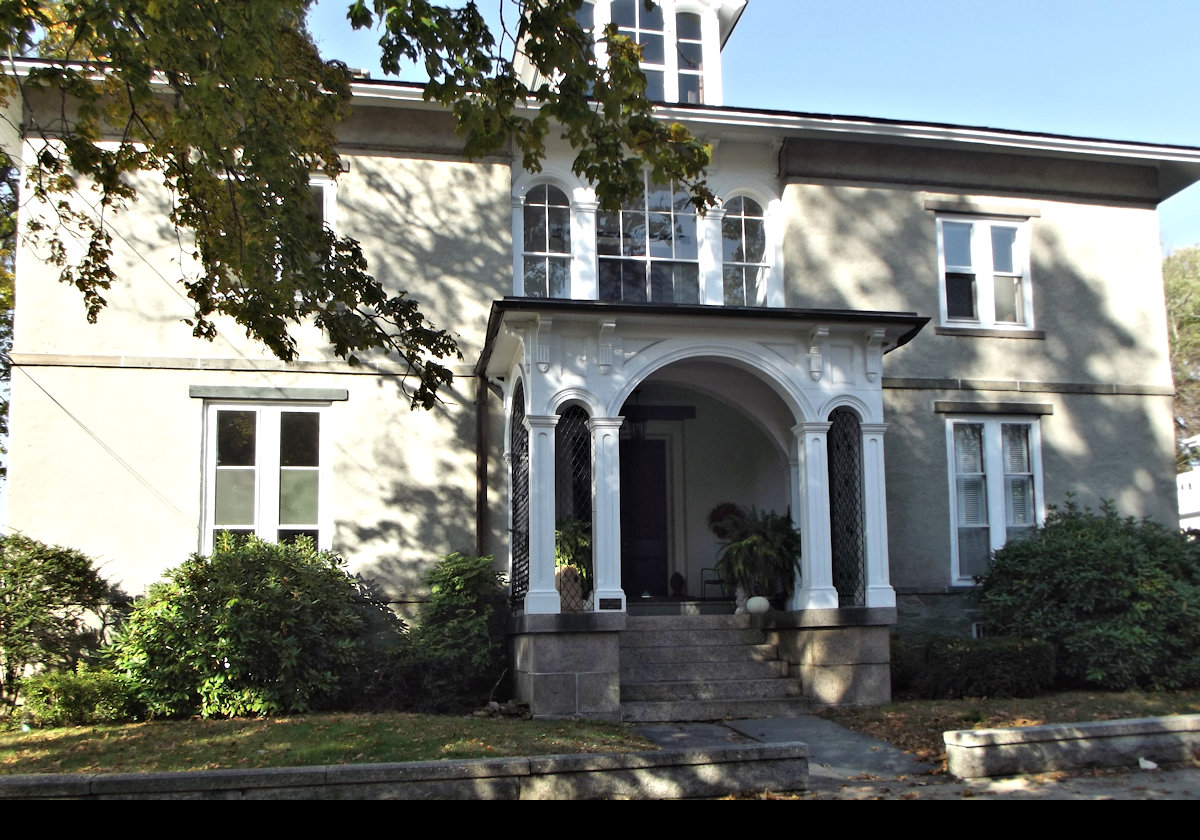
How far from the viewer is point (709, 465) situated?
604 inches

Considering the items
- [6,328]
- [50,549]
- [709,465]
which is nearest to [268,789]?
[50,549]

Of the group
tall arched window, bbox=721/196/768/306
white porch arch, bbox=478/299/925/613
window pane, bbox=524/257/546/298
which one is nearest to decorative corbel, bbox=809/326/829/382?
white porch arch, bbox=478/299/925/613

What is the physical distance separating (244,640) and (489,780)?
16.7 feet

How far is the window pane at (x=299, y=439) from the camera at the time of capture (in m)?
13.0

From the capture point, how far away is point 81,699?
10656 mm

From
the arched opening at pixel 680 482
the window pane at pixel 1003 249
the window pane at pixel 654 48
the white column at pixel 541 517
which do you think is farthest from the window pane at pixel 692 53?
the white column at pixel 541 517

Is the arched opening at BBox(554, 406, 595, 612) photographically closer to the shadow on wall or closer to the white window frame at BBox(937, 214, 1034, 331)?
the shadow on wall

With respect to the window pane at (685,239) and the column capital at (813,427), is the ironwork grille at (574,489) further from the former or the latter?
the window pane at (685,239)

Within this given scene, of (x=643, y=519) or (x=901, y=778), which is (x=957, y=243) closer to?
(x=643, y=519)

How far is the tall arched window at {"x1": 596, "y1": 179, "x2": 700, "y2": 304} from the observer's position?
14.0 metres

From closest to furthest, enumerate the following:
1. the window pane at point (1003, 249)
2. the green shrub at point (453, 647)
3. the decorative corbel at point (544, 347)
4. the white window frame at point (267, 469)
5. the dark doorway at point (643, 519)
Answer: the decorative corbel at point (544, 347), the green shrub at point (453, 647), the white window frame at point (267, 469), the window pane at point (1003, 249), the dark doorway at point (643, 519)

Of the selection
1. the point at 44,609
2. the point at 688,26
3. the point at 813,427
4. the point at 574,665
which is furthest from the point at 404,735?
the point at 688,26

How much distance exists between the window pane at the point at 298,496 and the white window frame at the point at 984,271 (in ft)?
28.8

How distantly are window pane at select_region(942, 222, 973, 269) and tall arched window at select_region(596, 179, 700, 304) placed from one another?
11.9 feet
